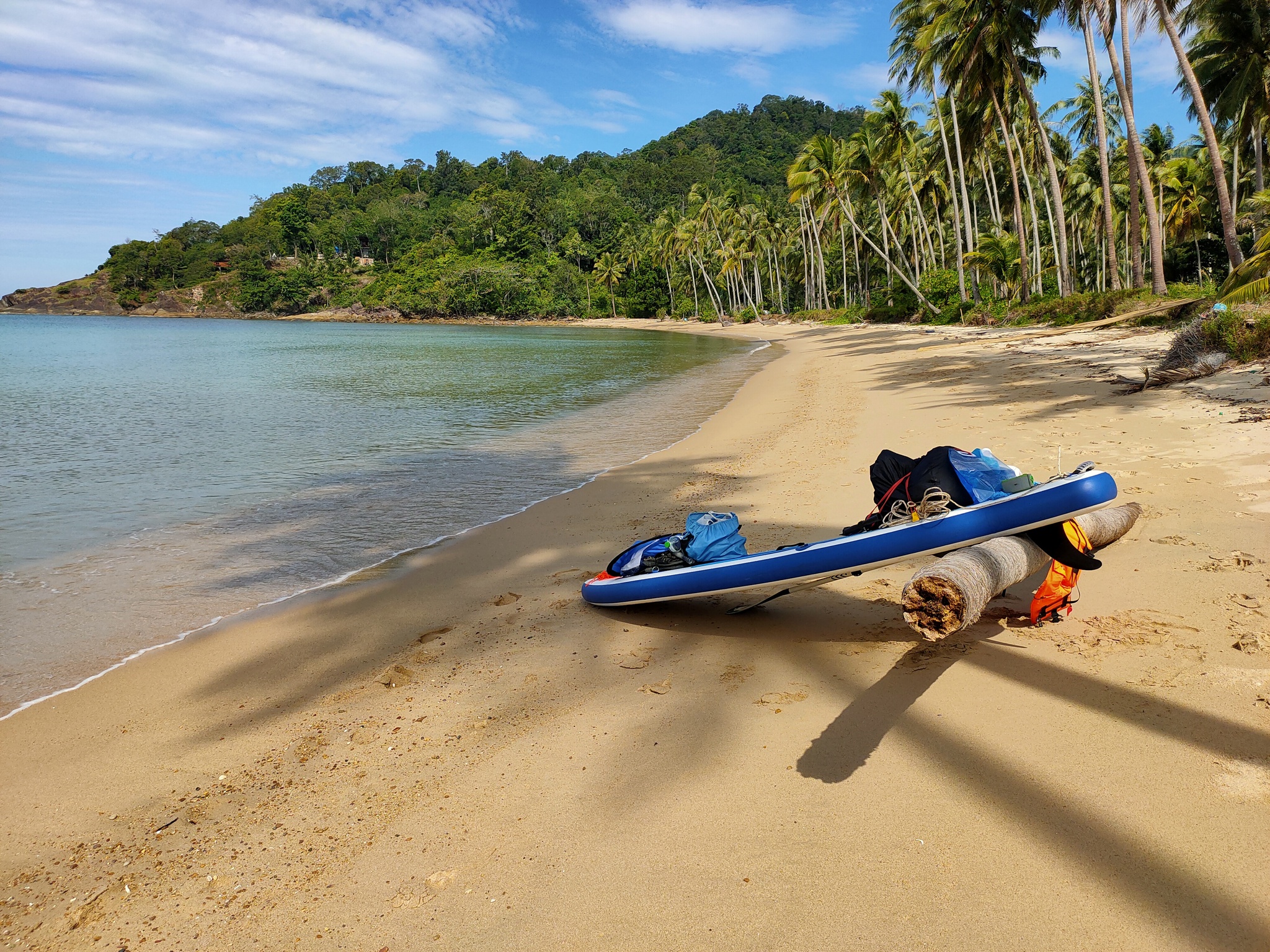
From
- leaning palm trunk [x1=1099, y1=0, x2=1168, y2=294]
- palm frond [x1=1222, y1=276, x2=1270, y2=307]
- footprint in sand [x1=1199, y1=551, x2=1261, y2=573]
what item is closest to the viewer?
footprint in sand [x1=1199, y1=551, x2=1261, y2=573]

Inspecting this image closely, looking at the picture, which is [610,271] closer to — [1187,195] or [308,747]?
[1187,195]

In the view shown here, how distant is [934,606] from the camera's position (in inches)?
127

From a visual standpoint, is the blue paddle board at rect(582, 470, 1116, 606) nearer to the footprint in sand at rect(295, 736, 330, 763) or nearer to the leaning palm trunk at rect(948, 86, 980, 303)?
the footprint in sand at rect(295, 736, 330, 763)

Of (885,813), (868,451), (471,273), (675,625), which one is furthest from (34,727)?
(471,273)

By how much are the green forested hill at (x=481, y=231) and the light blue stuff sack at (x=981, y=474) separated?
72603 millimetres

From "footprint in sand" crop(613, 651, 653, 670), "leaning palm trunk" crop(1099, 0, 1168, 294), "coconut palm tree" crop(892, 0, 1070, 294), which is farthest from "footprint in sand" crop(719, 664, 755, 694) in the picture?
"coconut palm tree" crop(892, 0, 1070, 294)

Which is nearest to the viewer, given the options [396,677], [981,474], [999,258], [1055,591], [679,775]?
[679,775]

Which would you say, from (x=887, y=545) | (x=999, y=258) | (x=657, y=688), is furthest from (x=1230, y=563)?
→ (x=999, y=258)

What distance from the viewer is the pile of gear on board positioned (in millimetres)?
3857

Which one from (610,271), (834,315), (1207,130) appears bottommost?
(834,315)

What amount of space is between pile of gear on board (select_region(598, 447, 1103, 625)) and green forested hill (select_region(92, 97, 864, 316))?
72439 mm

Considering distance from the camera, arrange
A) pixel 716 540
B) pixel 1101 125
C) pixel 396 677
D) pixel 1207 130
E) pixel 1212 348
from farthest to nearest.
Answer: pixel 1101 125 < pixel 1207 130 < pixel 1212 348 < pixel 716 540 < pixel 396 677

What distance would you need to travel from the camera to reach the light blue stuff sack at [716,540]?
4.91m

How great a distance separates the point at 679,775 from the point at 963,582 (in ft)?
4.80
